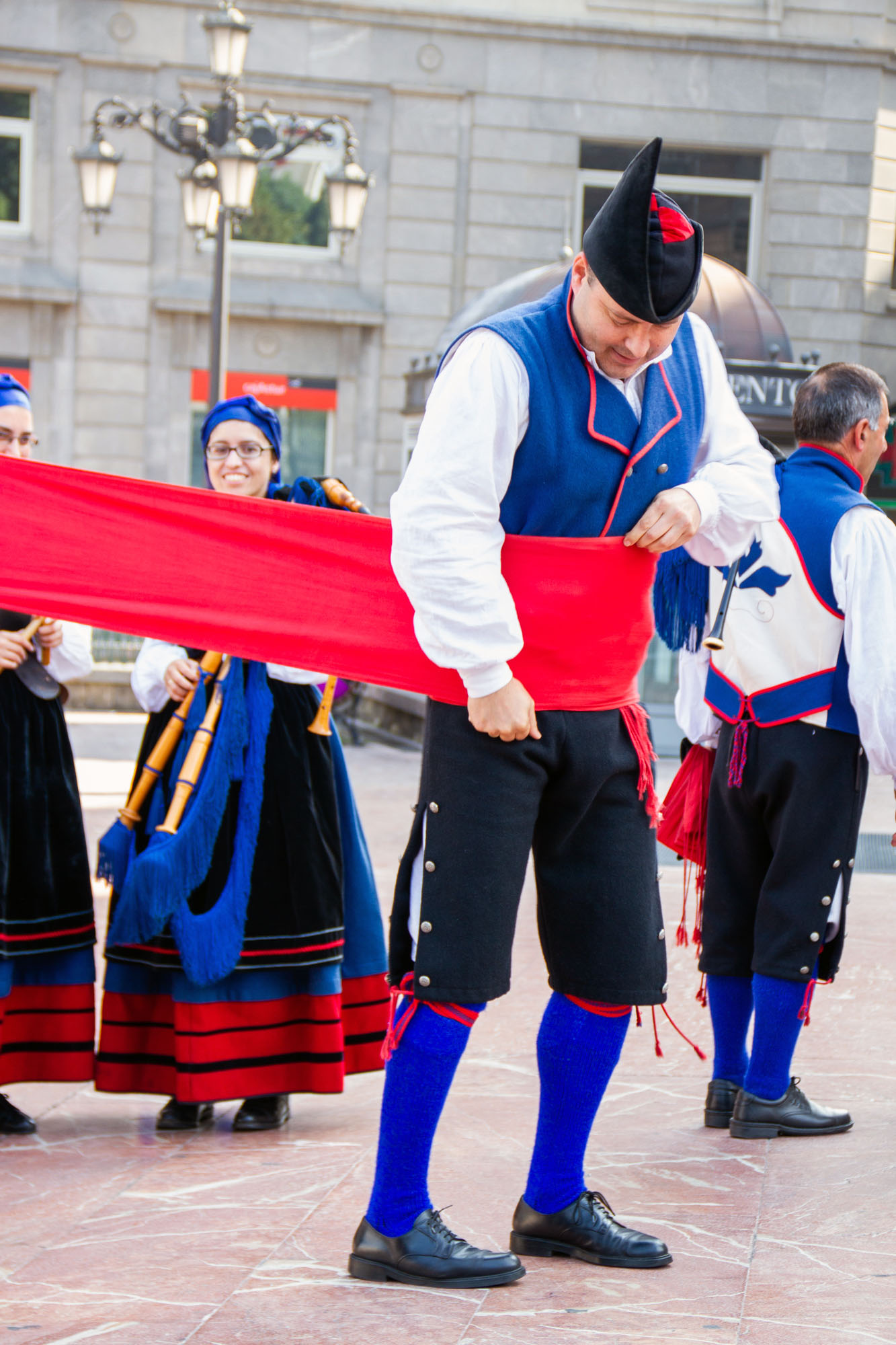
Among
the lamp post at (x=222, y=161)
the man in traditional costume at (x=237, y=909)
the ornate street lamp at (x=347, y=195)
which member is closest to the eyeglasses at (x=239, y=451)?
the man in traditional costume at (x=237, y=909)

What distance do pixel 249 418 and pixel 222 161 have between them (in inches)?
257

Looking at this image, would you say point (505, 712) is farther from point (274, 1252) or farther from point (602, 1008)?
point (274, 1252)

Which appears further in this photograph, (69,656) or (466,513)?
(69,656)

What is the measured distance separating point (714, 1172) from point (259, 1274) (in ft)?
3.68

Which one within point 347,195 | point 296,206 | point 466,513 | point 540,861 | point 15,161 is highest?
point 15,161

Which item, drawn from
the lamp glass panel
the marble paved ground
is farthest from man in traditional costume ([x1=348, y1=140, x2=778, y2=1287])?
the lamp glass panel

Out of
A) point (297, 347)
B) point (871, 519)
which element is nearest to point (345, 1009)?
point (871, 519)

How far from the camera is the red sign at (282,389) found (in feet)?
59.1

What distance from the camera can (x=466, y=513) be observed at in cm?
257

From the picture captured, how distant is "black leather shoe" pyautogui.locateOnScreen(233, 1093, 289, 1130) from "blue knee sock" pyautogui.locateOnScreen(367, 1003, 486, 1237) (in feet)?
3.62

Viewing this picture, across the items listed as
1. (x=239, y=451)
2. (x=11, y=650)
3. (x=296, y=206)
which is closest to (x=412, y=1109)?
(x=11, y=650)

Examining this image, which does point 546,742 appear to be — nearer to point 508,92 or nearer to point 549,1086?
point 549,1086

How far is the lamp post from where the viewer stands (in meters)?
10.0

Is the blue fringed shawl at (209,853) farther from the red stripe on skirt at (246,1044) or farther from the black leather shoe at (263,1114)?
the black leather shoe at (263,1114)
